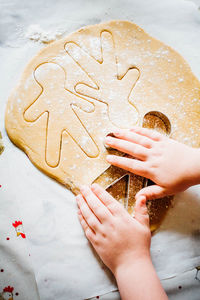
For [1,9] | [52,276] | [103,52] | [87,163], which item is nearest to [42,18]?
[1,9]

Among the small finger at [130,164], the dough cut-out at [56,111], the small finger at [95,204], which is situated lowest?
the small finger at [95,204]

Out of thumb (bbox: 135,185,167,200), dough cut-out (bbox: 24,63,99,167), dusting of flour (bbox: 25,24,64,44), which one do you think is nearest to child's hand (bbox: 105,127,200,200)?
thumb (bbox: 135,185,167,200)

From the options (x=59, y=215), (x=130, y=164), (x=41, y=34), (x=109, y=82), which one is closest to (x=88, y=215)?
(x=59, y=215)

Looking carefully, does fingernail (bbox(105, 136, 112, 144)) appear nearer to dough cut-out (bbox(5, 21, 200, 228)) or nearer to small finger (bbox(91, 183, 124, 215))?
dough cut-out (bbox(5, 21, 200, 228))

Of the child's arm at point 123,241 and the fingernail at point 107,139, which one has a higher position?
the fingernail at point 107,139

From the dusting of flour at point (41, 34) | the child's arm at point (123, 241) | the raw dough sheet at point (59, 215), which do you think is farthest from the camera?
the dusting of flour at point (41, 34)

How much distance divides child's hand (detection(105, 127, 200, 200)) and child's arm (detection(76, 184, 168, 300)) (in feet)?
0.29

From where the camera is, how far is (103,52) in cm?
109

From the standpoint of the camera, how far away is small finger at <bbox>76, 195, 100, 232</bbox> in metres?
0.91

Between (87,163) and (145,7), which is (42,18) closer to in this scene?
(145,7)

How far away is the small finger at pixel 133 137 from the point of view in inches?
37.2

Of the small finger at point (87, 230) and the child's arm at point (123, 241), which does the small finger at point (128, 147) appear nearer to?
the child's arm at point (123, 241)

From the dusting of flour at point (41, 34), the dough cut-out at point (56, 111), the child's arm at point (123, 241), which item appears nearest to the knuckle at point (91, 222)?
the child's arm at point (123, 241)

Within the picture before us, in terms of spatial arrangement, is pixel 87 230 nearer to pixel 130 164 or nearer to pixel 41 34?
pixel 130 164
